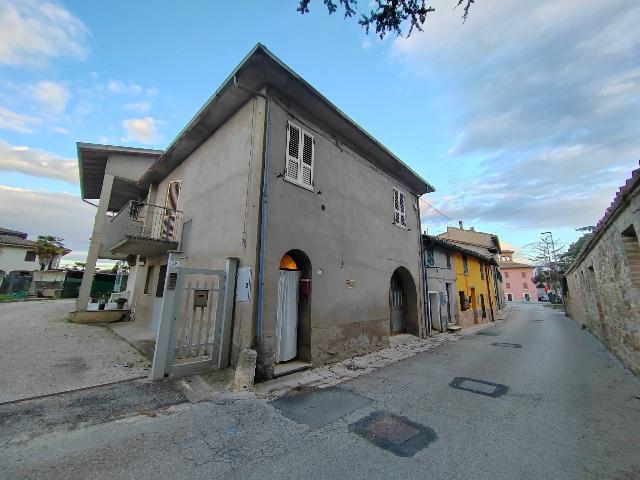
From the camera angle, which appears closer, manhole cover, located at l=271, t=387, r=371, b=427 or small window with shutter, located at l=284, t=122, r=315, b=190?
manhole cover, located at l=271, t=387, r=371, b=427

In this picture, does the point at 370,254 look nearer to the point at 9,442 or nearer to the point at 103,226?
the point at 9,442

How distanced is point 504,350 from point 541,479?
823 centimetres

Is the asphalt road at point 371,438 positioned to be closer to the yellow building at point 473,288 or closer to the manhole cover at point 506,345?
the manhole cover at point 506,345

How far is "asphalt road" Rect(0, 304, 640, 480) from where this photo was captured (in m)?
2.68

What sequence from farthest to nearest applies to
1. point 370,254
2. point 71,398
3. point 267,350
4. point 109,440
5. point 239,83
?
point 370,254
point 239,83
point 267,350
point 71,398
point 109,440

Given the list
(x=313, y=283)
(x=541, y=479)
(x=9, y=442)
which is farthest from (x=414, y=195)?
(x=9, y=442)

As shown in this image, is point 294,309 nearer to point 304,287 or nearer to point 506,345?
point 304,287

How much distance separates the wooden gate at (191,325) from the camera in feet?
16.3

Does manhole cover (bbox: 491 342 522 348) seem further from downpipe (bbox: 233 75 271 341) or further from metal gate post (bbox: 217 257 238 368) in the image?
metal gate post (bbox: 217 257 238 368)

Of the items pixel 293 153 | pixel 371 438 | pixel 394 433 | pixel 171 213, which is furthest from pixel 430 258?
pixel 171 213

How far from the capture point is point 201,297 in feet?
18.4

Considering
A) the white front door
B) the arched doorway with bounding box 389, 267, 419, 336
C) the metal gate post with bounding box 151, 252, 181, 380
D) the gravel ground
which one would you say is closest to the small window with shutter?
the white front door

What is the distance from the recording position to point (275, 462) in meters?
2.82

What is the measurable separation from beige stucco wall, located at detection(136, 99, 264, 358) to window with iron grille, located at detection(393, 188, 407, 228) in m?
6.39
